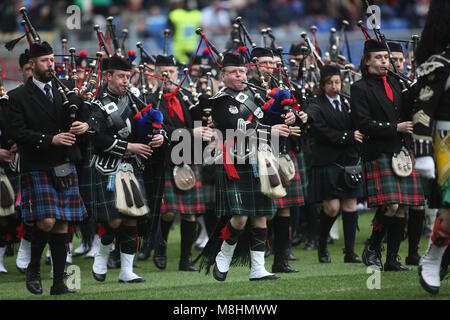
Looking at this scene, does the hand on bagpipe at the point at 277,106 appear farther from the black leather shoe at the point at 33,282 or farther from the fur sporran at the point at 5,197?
the fur sporran at the point at 5,197

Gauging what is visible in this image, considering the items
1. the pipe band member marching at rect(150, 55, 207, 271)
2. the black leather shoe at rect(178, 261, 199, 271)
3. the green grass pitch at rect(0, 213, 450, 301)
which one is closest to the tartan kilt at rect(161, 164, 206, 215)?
the pipe band member marching at rect(150, 55, 207, 271)

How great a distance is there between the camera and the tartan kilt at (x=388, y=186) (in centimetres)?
684

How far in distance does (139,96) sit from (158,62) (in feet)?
4.57

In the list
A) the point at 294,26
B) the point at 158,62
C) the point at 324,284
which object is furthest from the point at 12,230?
the point at 294,26

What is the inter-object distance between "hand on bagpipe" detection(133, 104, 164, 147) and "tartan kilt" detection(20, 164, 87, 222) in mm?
742

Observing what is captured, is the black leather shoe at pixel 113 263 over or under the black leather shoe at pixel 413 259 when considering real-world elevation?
under

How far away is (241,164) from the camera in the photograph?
6488 millimetres

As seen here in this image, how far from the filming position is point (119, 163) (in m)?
6.72

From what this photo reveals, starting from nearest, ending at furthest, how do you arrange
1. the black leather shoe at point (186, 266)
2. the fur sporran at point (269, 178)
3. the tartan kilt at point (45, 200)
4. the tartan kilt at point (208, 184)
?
the tartan kilt at point (45, 200) → the fur sporran at point (269, 178) → the black leather shoe at point (186, 266) → the tartan kilt at point (208, 184)

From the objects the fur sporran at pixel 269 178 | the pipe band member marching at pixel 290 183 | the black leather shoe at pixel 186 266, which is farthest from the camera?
the black leather shoe at pixel 186 266

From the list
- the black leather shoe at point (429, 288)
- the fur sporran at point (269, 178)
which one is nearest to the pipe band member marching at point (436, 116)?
the black leather shoe at point (429, 288)

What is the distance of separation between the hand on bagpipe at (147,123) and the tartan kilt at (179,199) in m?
1.05

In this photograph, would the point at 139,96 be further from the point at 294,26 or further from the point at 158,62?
the point at 294,26

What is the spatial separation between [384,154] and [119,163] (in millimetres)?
2059
